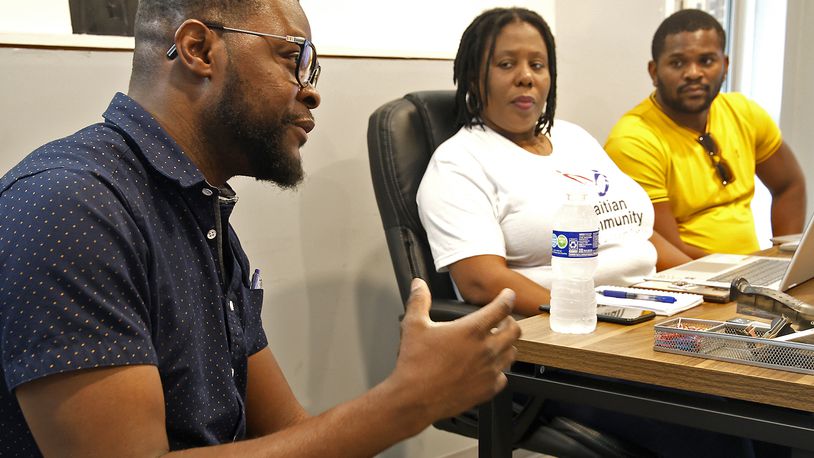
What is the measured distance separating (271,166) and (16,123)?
2.31 ft

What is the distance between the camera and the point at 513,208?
1779mm

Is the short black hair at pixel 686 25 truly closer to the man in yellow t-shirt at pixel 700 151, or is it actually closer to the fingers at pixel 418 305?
the man in yellow t-shirt at pixel 700 151

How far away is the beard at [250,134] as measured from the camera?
102 cm

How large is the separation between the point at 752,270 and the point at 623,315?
24.4 inches

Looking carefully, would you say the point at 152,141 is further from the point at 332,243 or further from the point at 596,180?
the point at 596,180

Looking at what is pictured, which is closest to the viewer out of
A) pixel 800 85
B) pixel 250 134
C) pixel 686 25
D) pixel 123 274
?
pixel 123 274

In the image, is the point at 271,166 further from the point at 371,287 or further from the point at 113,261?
the point at 371,287

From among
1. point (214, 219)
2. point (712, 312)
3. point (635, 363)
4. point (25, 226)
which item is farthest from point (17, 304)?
point (712, 312)

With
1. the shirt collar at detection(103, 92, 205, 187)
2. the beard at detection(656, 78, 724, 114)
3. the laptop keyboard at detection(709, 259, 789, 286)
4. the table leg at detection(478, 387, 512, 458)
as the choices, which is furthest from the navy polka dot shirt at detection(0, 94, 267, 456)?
the beard at detection(656, 78, 724, 114)

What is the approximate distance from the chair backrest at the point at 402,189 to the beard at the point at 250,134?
2.24 ft

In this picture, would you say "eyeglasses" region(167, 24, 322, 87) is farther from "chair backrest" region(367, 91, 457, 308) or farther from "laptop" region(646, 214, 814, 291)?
"laptop" region(646, 214, 814, 291)

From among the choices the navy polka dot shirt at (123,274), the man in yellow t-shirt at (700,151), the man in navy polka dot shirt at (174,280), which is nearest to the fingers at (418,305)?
the man in navy polka dot shirt at (174,280)

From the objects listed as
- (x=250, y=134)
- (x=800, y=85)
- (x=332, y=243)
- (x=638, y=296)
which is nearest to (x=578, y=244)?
(x=638, y=296)

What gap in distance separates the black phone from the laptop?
30 centimetres
